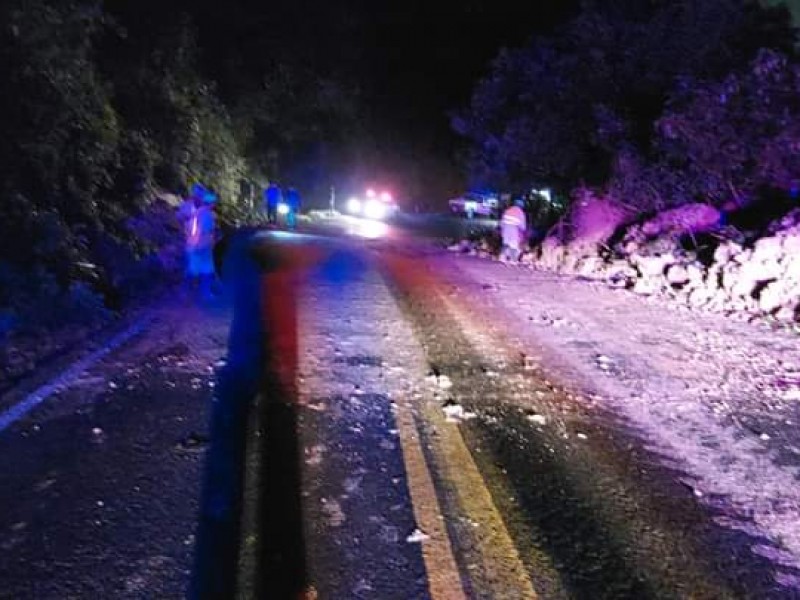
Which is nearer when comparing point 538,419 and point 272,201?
point 538,419

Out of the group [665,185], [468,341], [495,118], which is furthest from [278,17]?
[468,341]

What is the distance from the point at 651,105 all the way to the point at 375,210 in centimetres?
2285

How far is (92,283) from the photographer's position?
10.3 metres

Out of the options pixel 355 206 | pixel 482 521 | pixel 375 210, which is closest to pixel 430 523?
pixel 482 521

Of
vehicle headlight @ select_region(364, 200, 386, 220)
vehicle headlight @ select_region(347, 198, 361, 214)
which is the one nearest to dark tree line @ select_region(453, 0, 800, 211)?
vehicle headlight @ select_region(364, 200, 386, 220)

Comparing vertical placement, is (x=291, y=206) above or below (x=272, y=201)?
below

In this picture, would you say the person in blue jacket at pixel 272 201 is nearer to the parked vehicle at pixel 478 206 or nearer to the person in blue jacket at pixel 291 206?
the person in blue jacket at pixel 291 206

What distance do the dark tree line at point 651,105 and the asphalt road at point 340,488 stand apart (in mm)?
7865

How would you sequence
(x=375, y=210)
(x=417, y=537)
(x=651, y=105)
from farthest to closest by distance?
(x=375, y=210) → (x=651, y=105) → (x=417, y=537)

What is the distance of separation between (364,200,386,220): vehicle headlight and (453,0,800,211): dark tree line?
1524 cm

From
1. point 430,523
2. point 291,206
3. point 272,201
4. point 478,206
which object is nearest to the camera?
point 430,523

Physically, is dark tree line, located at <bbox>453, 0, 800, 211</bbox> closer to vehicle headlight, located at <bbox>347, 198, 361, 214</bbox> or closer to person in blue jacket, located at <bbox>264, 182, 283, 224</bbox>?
person in blue jacket, located at <bbox>264, 182, 283, 224</bbox>

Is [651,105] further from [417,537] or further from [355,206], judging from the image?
[355,206]

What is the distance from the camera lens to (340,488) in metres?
4.15
